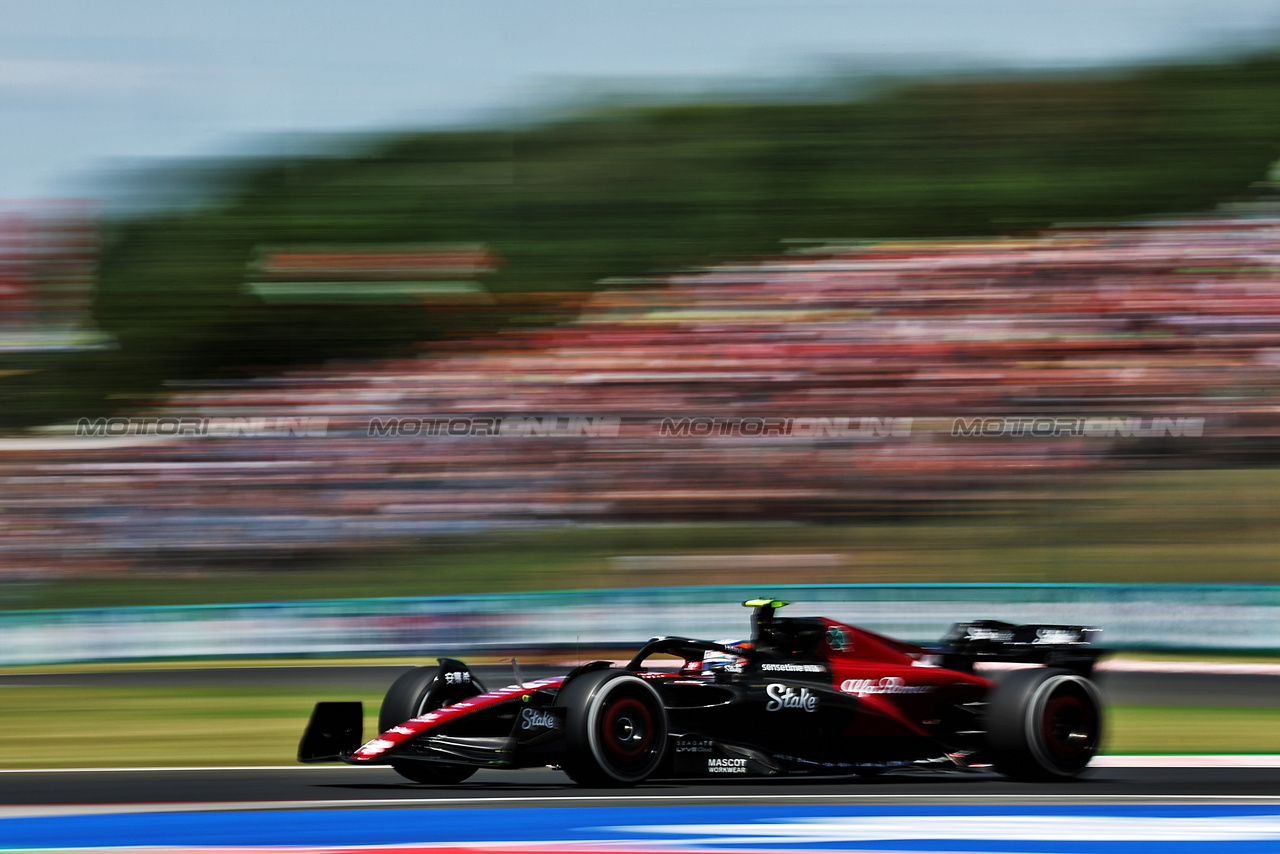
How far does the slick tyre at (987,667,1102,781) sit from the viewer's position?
243 inches

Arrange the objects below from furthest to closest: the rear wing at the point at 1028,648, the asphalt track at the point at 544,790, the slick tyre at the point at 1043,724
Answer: the rear wing at the point at 1028,648
the slick tyre at the point at 1043,724
the asphalt track at the point at 544,790

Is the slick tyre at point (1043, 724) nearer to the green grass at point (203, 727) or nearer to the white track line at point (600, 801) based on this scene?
the white track line at point (600, 801)

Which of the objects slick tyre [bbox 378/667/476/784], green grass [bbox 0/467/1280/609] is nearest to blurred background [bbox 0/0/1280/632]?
green grass [bbox 0/467/1280/609]

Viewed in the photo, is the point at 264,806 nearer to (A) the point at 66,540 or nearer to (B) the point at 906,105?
(A) the point at 66,540

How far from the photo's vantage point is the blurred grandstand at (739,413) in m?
18.4

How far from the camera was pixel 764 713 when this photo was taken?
5.96 metres

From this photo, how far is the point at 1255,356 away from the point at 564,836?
16.8m

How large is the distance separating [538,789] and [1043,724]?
2125 mm

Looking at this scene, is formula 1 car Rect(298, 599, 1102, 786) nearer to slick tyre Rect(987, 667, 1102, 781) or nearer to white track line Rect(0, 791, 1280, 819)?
slick tyre Rect(987, 667, 1102, 781)

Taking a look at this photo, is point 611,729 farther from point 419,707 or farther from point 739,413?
point 739,413

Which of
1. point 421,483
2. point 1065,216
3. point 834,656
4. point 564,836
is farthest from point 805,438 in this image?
point 564,836

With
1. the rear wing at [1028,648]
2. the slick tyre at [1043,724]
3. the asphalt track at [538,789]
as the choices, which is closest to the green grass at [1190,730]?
the asphalt track at [538,789]

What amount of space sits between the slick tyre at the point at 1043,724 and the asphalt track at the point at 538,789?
97 mm

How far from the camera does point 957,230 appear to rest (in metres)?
23.2
